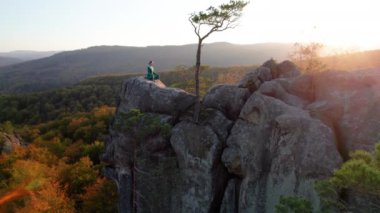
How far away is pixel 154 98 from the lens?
89.4 feet

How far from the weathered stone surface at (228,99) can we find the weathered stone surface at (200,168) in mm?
1889

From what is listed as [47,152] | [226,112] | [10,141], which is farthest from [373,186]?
[10,141]

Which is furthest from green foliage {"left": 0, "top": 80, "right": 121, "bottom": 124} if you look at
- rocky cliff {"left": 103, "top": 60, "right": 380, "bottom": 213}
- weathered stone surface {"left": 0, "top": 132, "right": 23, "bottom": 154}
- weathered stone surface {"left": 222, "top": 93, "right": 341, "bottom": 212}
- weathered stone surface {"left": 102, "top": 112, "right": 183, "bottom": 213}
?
weathered stone surface {"left": 222, "top": 93, "right": 341, "bottom": 212}

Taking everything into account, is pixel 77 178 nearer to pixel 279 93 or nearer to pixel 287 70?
pixel 287 70

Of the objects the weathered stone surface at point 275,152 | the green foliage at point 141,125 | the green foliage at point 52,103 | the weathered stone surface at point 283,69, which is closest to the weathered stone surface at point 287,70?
the weathered stone surface at point 283,69

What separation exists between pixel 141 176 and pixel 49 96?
127018 mm

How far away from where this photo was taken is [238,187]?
22.7 m

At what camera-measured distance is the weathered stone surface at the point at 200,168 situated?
23109mm

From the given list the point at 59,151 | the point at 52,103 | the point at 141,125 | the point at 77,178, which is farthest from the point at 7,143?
the point at 141,125

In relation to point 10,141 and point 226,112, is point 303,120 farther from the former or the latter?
point 10,141

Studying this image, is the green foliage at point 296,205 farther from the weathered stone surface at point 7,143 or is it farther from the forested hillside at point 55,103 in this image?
the forested hillside at point 55,103

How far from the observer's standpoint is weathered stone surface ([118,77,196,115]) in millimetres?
26375

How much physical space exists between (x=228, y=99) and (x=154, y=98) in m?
5.64

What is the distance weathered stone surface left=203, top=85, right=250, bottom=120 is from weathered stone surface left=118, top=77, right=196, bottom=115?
158 cm
